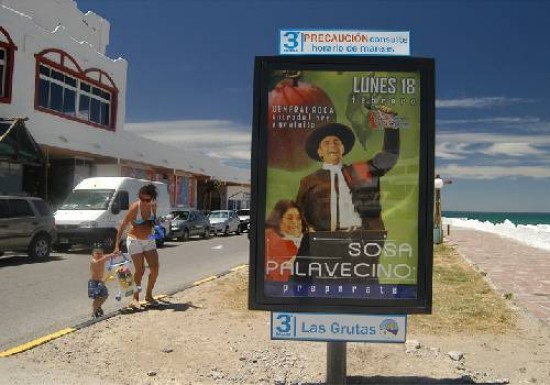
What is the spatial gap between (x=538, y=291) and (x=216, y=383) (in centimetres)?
775

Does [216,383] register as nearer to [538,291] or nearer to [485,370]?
[485,370]

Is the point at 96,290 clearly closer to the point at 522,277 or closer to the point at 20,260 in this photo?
the point at 20,260

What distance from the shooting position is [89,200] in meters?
19.3

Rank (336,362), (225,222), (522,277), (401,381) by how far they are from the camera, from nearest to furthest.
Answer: (336,362)
(401,381)
(522,277)
(225,222)

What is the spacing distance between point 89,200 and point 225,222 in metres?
14.2

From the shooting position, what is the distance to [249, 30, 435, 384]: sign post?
4.25m

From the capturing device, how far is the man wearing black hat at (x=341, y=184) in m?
4.29

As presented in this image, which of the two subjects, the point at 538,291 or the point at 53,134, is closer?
the point at 538,291

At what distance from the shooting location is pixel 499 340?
670cm

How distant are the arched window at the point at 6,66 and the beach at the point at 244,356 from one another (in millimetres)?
18717

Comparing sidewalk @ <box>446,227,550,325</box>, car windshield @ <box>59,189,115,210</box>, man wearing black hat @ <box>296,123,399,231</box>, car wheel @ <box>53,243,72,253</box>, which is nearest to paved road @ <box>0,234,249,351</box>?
car wheel @ <box>53,243,72,253</box>

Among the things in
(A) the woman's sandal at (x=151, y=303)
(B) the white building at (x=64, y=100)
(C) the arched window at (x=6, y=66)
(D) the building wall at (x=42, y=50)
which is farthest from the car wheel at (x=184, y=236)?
(A) the woman's sandal at (x=151, y=303)

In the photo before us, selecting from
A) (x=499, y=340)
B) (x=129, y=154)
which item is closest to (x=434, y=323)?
(x=499, y=340)

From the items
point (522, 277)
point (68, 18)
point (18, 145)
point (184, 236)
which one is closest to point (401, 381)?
point (522, 277)
